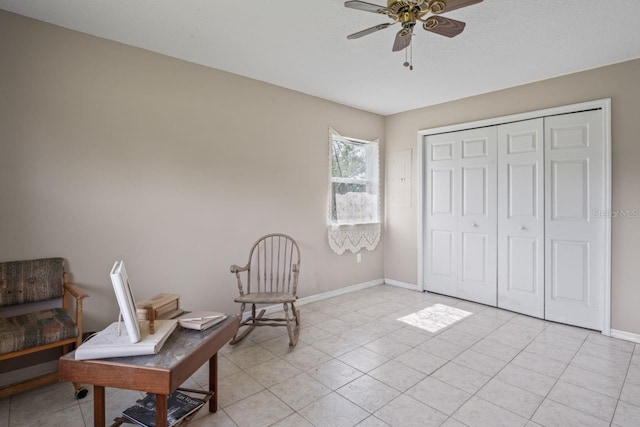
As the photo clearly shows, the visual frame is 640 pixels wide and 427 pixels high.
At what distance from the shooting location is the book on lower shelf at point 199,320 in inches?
71.4

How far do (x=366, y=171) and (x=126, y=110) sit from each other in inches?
117

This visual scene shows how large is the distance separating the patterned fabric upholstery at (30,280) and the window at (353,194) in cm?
270

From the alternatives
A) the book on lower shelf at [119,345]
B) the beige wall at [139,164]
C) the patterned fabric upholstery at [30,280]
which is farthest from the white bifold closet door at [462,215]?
the patterned fabric upholstery at [30,280]

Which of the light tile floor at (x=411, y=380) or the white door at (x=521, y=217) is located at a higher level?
the white door at (x=521, y=217)

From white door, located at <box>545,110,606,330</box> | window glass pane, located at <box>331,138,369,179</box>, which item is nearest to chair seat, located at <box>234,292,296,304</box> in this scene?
window glass pane, located at <box>331,138,369,179</box>

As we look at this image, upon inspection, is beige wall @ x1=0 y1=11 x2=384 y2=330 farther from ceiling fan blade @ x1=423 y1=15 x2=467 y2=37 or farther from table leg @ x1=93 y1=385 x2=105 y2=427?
ceiling fan blade @ x1=423 y1=15 x2=467 y2=37

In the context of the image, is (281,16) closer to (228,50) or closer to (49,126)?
(228,50)

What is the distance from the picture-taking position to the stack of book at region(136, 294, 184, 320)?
70.1 inches

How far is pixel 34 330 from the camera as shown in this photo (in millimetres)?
1964

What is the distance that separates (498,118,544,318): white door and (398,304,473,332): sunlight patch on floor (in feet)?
1.94

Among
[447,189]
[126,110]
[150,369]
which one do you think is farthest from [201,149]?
[447,189]

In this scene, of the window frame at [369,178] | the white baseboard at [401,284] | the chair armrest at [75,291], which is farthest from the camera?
the white baseboard at [401,284]

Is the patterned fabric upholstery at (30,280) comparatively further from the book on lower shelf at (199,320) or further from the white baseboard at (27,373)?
the book on lower shelf at (199,320)

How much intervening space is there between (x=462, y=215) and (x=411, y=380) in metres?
2.41
